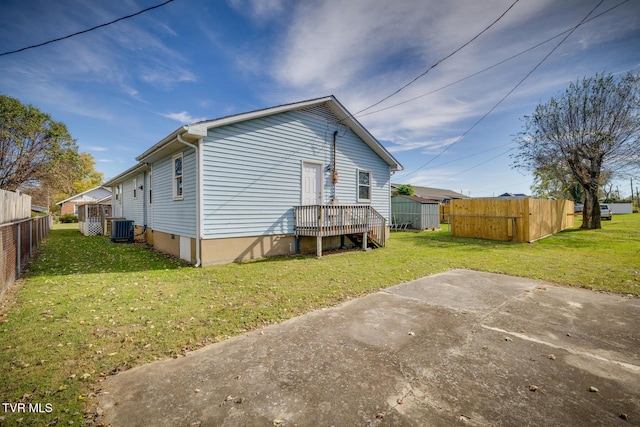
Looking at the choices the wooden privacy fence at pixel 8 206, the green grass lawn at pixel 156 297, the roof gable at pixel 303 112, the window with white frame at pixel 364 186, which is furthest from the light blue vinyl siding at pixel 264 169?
the wooden privacy fence at pixel 8 206

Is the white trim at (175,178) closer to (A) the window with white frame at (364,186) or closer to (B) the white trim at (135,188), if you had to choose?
(B) the white trim at (135,188)

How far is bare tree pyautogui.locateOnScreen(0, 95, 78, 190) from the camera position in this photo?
24259 millimetres

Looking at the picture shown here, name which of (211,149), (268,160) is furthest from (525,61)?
(211,149)

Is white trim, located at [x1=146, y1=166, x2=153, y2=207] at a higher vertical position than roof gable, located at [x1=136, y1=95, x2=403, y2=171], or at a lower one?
lower

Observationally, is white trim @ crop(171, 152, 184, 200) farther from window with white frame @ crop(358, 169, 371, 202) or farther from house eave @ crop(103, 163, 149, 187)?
window with white frame @ crop(358, 169, 371, 202)

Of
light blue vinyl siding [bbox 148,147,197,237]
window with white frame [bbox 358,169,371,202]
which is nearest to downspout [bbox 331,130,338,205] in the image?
window with white frame [bbox 358,169,371,202]

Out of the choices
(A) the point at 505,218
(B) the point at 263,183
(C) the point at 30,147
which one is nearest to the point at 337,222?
(B) the point at 263,183

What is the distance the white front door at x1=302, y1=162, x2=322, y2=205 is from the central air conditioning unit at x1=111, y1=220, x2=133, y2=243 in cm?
979

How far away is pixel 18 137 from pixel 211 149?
98.1 feet

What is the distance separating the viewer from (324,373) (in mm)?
2885

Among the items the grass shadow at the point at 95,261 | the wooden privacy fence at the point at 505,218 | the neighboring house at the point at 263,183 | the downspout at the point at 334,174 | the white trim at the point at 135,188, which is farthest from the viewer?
the white trim at the point at 135,188

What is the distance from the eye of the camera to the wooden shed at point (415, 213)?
21.3 metres

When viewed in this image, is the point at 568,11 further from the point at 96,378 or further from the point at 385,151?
the point at 96,378

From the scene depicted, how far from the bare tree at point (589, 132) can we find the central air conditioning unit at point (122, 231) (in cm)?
2446
